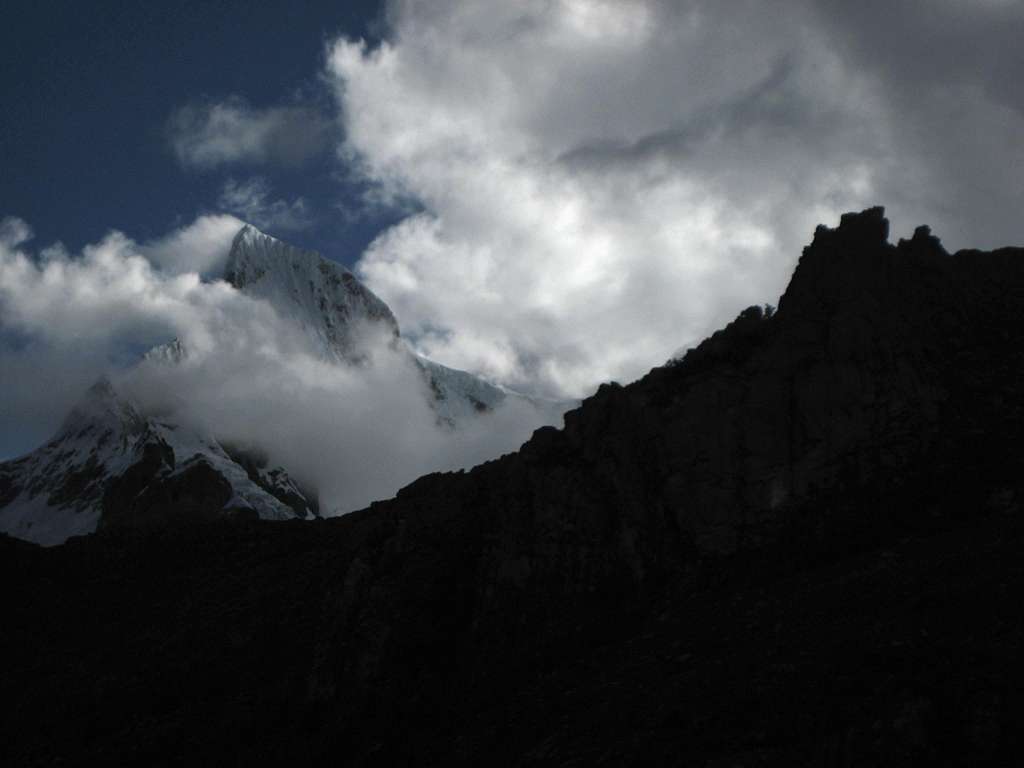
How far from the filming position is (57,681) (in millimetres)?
31469

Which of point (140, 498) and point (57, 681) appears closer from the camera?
point (57, 681)

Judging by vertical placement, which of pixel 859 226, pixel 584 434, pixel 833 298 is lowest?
pixel 584 434

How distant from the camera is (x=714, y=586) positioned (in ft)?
63.2

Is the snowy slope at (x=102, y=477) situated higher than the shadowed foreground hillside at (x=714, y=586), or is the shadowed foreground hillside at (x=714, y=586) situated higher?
the snowy slope at (x=102, y=477)

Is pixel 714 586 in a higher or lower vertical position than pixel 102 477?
lower

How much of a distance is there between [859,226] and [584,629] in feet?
46.9

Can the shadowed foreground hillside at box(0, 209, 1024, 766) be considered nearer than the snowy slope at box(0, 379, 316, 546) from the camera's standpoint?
Yes

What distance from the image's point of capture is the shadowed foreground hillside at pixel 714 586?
1252cm

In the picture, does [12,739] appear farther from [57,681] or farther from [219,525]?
[219,525]

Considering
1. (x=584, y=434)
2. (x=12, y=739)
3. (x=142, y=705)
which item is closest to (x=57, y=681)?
(x=12, y=739)

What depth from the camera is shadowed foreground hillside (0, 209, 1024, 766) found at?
12.5 metres

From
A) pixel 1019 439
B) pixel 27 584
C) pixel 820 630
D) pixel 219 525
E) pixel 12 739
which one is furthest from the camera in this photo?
pixel 219 525

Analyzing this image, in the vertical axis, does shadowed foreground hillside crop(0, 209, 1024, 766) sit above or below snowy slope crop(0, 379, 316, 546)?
below

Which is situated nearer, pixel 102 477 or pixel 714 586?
pixel 714 586
